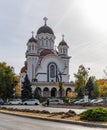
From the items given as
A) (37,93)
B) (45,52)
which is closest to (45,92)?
(37,93)

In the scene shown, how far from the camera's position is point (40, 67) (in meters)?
106

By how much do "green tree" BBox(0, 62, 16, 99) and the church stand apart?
63.3ft

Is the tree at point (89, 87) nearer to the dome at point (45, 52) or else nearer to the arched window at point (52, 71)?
the arched window at point (52, 71)

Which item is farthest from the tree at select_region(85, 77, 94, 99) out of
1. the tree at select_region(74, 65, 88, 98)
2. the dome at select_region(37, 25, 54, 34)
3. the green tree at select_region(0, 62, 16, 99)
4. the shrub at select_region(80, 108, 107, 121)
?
the shrub at select_region(80, 108, 107, 121)

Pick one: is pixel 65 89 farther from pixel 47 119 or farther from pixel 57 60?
pixel 47 119

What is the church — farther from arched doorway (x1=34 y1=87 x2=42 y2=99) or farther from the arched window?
arched doorway (x1=34 y1=87 x2=42 y2=99)

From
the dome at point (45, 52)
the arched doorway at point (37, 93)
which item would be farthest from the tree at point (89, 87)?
the dome at point (45, 52)

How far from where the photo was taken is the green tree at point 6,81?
79406 mm

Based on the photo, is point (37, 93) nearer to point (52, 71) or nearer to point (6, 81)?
point (6, 81)

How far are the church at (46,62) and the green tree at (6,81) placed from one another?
1929cm

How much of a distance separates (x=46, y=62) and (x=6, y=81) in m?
28.1

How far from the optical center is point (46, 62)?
106812 millimetres

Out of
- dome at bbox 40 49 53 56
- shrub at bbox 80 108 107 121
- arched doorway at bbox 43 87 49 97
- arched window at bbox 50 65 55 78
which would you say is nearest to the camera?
shrub at bbox 80 108 107 121

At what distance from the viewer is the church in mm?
101825
